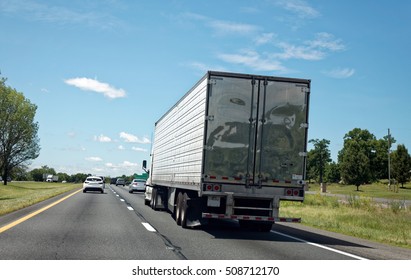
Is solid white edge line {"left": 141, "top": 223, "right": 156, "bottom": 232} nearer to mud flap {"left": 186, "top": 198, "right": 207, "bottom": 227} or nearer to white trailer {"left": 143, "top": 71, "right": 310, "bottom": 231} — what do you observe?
mud flap {"left": 186, "top": 198, "right": 207, "bottom": 227}

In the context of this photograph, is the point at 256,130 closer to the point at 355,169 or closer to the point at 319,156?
the point at 355,169

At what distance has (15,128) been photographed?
68375 mm

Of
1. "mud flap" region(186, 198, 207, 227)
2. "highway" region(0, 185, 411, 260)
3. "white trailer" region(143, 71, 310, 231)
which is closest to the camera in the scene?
"highway" region(0, 185, 411, 260)

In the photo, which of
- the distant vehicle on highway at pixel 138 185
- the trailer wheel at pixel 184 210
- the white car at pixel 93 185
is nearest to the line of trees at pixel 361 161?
the distant vehicle on highway at pixel 138 185

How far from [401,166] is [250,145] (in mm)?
75824

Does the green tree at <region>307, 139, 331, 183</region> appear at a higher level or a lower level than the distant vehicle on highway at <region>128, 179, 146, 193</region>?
higher

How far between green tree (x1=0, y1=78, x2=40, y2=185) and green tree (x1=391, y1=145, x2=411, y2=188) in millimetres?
58728

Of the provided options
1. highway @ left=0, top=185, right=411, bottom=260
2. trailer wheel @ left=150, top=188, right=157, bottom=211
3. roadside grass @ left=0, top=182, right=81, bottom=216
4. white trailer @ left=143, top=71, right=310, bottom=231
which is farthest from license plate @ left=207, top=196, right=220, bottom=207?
trailer wheel @ left=150, top=188, right=157, bottom=211

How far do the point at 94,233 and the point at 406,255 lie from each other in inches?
274

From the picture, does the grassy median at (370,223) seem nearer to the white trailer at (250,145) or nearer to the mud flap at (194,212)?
the white trailer at (250,145)

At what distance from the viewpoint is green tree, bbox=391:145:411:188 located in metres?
81.0

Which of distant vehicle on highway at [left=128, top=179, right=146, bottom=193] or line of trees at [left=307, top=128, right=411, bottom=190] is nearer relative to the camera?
distant vehicle on highway at [left=128, top=179, right=146, bottom=193]

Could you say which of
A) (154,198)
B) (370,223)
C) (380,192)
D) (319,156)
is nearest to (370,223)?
(370,223)
